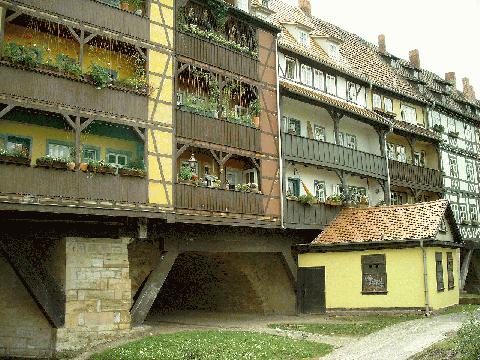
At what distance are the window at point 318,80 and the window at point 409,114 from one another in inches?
316

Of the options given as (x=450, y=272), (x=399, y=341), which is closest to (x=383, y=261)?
(x=450, y=272)

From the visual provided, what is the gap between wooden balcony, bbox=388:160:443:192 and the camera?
2861cm

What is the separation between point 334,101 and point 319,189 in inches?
176

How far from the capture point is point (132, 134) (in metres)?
18.3

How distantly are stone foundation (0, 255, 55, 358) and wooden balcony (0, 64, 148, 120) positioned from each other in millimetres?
5469

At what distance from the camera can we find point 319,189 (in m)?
25.8

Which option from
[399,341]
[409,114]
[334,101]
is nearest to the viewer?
[399,341]

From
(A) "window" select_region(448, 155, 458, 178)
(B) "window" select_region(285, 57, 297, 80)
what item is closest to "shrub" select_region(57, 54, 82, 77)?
(B) "window" select_region(285, 57, 297, 80)

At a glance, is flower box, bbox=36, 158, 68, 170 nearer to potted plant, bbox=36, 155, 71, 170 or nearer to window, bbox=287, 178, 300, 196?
potted plant, bbox=36, 155, 71, 170

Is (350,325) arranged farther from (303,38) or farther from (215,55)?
(303,38)

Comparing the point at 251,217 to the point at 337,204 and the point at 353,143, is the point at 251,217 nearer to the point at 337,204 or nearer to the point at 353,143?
the point at 337,204

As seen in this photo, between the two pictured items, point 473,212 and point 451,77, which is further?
point 451,77

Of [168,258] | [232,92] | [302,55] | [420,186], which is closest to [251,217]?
[168,258]

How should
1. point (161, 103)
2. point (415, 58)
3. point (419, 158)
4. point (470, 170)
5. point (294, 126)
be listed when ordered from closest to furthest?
1. point (161, 103)
2. point (294, 126)
3. point (419, 158)
4. point (470, 170)
5. point (415, 58)
